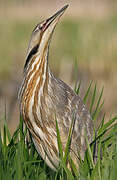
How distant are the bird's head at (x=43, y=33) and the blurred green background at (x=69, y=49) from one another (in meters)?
3.06

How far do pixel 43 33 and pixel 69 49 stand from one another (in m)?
6.69

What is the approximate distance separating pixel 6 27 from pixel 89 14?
2.52 meters

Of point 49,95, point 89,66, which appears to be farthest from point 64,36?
point 49,95

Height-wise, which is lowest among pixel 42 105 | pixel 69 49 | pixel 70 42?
pixel 42 105

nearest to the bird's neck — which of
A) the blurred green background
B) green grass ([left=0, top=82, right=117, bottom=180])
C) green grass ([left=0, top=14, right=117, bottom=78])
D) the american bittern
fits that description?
the american bittern

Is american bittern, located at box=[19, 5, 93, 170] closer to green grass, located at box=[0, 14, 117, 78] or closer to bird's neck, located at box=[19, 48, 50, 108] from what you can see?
bird's neck, located at box=[19, 48, 50, 108]

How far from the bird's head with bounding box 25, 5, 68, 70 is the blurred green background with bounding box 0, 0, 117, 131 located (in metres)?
3.06

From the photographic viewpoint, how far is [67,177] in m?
3.08

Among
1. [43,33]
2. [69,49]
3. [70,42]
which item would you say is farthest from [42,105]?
[70,42]

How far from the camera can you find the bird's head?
309 centimetres

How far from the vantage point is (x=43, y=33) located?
122 inches

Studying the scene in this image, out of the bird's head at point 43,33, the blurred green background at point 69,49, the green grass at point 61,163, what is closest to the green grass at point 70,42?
the blurred green background at point 69,49

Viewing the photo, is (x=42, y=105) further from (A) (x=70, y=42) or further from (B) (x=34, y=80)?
(A) (x=70, y=42)

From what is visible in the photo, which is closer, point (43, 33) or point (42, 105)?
point (43, 33)
